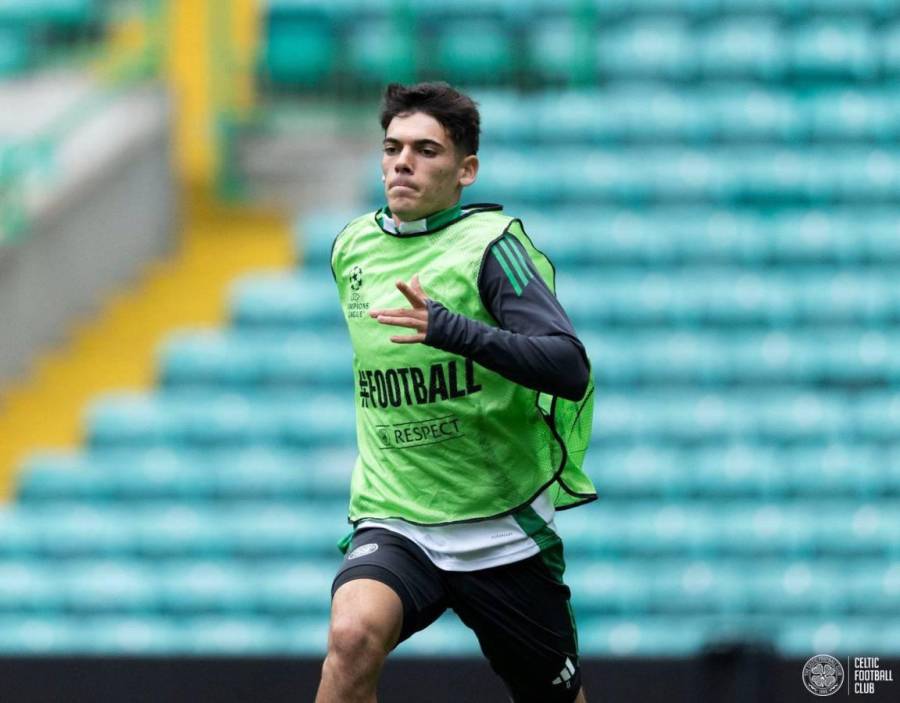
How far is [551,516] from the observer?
4.29 m

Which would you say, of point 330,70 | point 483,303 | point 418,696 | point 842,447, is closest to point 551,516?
point 483,303

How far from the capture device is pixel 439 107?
164 inches

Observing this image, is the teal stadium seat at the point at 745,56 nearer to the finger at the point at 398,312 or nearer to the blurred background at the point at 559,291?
the blurred background at the point at 559,291

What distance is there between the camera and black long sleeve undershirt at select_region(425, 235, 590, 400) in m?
3.81

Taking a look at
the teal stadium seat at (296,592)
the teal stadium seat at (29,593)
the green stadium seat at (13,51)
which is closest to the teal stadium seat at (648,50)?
the teal stadium seat at (296,592)

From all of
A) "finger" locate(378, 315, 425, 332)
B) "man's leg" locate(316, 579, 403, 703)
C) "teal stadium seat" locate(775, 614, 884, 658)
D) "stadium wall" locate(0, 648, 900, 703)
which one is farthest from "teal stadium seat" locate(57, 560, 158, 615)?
"finger" locate(378, 315, 425, 332)

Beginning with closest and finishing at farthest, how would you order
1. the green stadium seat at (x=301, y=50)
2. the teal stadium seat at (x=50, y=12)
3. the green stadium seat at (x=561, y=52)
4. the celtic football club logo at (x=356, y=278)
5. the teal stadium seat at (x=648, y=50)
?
the celtic football club logo at (x=356, y=278)
the teal stadium seat at (x=648, y=50)
the green stadium seat at (x=561, y=52)
the green stadium seat at (x=301, y=50)
the teal stadium seat at (x=50, y=12)

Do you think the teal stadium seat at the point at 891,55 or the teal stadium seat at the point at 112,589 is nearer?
the teal stadium seat at the point at 112,589

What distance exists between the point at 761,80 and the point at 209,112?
321 cm

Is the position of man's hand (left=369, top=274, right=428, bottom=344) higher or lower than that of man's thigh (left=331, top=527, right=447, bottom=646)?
higher

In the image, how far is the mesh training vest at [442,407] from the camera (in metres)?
4.08

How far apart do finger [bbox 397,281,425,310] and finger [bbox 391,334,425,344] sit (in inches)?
2.6

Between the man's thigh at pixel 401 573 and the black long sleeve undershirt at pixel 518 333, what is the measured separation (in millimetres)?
528

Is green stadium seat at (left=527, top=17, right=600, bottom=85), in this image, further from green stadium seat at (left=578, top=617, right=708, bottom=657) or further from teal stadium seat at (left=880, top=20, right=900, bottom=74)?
green stadium seat at (left=578, top=617, right=708, bottom=657)
